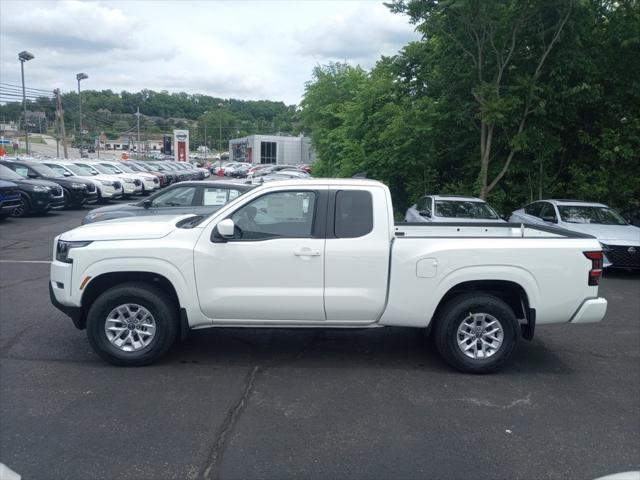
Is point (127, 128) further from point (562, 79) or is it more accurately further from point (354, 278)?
point (354, 278)

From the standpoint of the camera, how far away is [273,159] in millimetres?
90625

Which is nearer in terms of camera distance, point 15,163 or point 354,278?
point 354,278

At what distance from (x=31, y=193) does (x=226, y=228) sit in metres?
15.8

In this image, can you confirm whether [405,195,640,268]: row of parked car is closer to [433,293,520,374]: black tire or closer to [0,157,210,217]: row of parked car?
[433,293,520,374]: black tire

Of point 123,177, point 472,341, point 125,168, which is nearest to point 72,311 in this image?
point 472,341

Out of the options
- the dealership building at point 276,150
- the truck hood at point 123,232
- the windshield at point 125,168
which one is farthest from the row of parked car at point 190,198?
the dealership building at point 276,150

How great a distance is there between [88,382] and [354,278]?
259 centimetres

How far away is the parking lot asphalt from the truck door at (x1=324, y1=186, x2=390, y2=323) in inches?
25.3

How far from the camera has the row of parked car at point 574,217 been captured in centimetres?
1109

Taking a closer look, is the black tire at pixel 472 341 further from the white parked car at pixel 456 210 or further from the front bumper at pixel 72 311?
the white parked car at pixel 456 210

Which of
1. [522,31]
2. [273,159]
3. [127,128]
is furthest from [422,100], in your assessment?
[127,128]

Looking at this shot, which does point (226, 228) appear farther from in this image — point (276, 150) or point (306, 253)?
point (276, 150)

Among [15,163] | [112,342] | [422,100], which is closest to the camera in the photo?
[112,342]

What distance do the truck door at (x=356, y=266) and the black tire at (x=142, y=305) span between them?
1542mm
